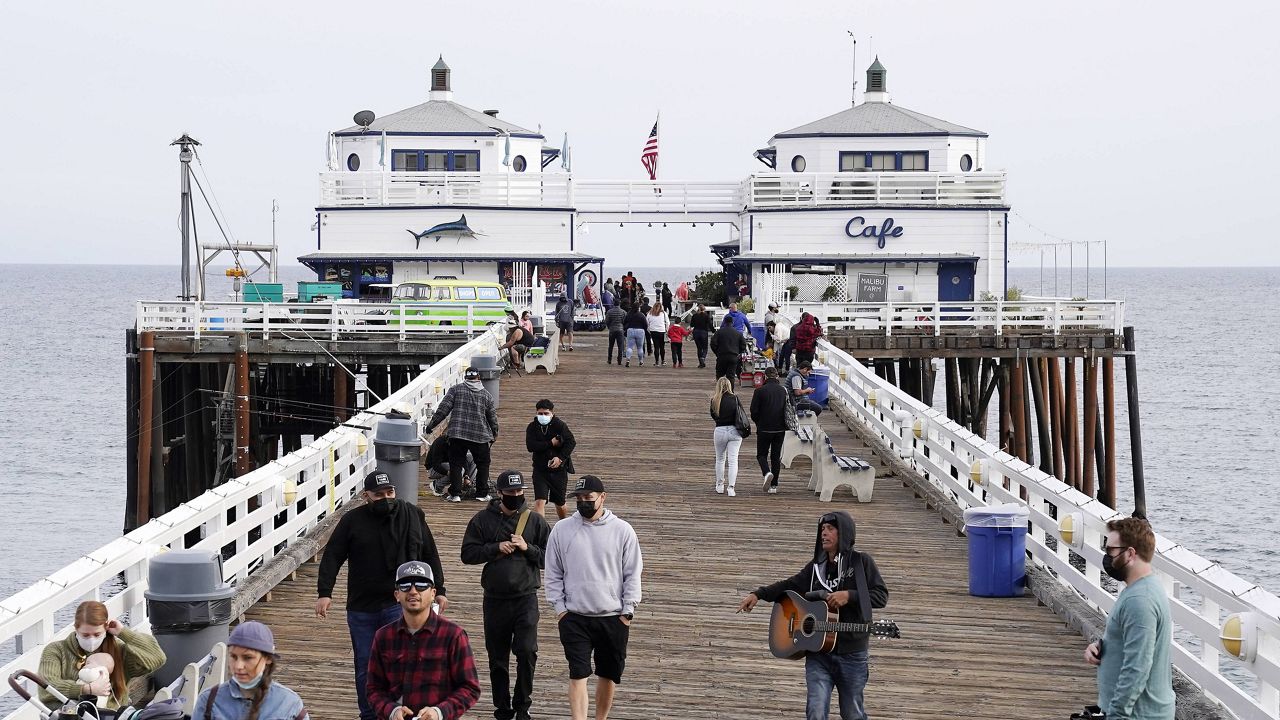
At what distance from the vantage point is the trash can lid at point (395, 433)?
1534cm

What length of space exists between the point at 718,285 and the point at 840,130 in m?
6.28

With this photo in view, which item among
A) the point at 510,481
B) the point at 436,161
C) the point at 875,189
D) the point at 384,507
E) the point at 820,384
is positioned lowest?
the point at 820,384

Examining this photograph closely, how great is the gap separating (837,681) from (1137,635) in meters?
2.06

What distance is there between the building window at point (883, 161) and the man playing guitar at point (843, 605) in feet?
137

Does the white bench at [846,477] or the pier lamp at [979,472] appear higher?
the pier lamp at [979,472]

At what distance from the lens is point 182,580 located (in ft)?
32.0

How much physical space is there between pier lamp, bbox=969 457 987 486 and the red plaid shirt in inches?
346

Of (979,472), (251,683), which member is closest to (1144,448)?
(979,472)

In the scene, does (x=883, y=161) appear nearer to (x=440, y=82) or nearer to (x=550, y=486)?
(x=440, y=82)

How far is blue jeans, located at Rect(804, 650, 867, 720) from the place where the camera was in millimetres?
9109

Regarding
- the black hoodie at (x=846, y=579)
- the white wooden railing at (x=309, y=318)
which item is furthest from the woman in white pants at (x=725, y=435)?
the white wooden railing at (x=309, y=318)

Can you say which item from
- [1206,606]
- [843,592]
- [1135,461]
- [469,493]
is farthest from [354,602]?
[1135,461]

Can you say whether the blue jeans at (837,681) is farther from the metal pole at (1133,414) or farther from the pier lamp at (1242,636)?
the metal pole at (1133,414)

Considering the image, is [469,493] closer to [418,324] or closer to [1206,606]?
[1206,606]
